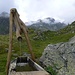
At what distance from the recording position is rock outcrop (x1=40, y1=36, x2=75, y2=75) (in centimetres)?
3000

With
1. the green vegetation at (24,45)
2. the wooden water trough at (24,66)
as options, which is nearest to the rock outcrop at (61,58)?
the green vegetation at (24,45)

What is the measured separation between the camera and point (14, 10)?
65.3ft

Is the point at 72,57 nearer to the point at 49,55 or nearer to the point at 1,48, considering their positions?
the point at 49,55

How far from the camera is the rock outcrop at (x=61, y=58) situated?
1181 inches

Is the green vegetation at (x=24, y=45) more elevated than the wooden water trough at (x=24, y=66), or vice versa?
the green vegetation at (x=24, y=45)

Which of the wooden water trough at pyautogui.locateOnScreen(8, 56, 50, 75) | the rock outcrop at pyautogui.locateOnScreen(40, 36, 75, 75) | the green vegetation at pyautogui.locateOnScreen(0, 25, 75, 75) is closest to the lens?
the wooden water trough at pyautogui.locateOnScreen(8, 56, 50, 75)

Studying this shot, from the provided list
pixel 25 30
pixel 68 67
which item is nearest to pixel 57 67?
pixel 68 67

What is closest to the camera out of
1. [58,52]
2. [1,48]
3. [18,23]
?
[18,23]

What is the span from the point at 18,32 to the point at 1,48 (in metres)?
50.7

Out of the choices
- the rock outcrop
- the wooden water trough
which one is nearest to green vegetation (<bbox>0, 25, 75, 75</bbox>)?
the rock outcrop

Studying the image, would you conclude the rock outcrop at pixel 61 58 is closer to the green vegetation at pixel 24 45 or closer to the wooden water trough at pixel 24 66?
the green vegetation at pixel 24 45

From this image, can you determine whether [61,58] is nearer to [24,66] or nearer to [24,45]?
[24,66]

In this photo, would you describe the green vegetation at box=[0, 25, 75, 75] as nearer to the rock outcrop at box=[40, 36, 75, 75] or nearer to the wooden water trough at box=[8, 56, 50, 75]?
the rock outcrop at box=[40, 36, 75, 75]

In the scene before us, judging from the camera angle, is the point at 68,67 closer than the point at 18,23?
No
